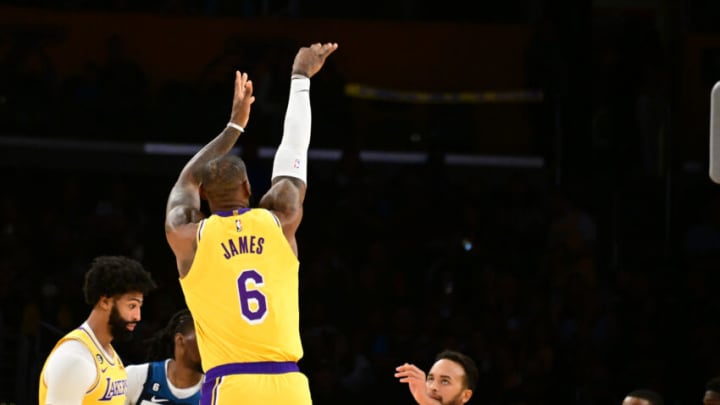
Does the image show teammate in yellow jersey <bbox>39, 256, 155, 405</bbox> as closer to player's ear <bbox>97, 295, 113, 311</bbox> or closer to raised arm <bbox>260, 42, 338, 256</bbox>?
player's ear <bbox>97, 295, 113, 311</bbox>

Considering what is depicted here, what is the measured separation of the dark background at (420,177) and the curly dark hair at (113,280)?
442 centimetres

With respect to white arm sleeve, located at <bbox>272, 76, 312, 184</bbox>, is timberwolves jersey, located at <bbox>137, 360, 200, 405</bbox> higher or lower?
lower

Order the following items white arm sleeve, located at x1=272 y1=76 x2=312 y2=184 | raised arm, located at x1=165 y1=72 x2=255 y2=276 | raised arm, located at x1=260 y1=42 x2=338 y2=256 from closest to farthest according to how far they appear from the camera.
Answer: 1. raised arm, located at x1=165 y1=72 x2=255 y2=276
2. raised arm, located at x1=260 y1=42 x2=338 y2=256
3. white arm sleeve, located at x1=272 y1=76 x2=312 y2=184

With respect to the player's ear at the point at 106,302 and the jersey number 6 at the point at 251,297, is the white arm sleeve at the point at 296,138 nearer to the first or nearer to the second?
Result: the jersey number 6 at the point at 251,297

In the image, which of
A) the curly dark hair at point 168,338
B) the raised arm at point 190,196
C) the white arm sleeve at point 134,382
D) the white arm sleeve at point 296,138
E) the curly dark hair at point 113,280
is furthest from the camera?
the curly dark hair at point 168,338

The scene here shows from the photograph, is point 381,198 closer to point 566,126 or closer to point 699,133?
point 566,126

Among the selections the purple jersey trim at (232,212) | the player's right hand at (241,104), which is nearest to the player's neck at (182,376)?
the player's right hand at (241,104)

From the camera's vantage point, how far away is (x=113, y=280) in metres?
7.76

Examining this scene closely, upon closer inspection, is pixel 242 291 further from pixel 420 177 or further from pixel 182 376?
pixel 420 177

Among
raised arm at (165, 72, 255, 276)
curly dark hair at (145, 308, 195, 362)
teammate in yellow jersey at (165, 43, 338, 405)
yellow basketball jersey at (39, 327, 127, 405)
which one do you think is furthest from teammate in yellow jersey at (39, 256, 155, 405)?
teammate in yellow jersey at (165, 43, 338, 405)

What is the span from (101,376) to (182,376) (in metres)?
1.04

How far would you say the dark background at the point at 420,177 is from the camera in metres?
13.2

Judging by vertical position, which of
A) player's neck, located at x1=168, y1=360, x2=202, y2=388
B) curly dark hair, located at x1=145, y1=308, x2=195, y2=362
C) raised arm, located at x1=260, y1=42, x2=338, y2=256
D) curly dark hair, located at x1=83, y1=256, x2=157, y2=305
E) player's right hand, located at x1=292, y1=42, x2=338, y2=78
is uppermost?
player's right hand, located at x1=292, y1=42, x2=338, y2=78

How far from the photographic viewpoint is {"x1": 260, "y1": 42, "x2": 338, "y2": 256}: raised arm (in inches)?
261
